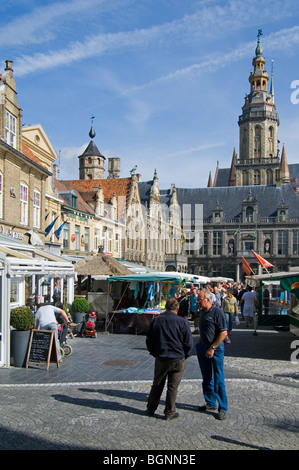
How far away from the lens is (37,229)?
23.6 meters

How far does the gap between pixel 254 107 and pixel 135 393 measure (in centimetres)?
9249

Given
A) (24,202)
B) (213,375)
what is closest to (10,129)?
(24,202)

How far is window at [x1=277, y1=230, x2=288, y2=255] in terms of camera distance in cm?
7694

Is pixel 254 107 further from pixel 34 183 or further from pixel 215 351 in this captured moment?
pixel 215 351

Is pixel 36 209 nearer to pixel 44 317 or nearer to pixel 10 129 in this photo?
pixel 10 129

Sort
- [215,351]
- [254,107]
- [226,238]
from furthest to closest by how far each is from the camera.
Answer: [254,107]
[226,238]
[215,351]

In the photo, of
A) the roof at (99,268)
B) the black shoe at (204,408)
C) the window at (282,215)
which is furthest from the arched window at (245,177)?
the black shoe at (204,408)

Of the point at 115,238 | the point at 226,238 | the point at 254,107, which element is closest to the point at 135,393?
the point at 115,238

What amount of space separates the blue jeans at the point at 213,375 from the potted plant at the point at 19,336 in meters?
4.66

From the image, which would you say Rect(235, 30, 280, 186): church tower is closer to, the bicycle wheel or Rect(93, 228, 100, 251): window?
Rect(93, 228, 100, 251): window

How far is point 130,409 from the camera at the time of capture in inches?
293

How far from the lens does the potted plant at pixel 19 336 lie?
34.5ft

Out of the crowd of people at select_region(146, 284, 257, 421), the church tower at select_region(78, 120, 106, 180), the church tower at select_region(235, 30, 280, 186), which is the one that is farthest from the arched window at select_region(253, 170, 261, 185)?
the crowd of people at select_region(146, 284, 257, 421)

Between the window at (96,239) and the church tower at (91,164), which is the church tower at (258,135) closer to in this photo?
the church tower at (91,164)
